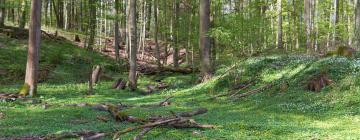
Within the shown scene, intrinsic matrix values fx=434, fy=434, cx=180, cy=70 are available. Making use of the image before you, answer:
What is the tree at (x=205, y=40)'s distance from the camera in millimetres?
24625

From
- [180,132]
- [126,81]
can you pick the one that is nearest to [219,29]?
[126,81]

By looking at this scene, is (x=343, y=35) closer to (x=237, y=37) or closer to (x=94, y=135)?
(x=237, y=37)

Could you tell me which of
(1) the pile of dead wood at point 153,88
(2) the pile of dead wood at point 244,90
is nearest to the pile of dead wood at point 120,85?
(1) the pile of dead wood at point 153,88

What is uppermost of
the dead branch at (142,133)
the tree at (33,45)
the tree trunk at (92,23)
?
the tree trunk at (92,23)

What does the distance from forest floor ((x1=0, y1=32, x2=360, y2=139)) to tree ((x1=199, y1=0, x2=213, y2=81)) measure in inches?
81.9

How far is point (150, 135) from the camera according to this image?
10.9 meters

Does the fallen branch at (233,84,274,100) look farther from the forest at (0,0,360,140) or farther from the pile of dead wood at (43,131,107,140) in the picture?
the pile of dead wood at (43,131,107,140)

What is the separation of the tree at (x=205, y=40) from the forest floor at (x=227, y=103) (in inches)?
81.9

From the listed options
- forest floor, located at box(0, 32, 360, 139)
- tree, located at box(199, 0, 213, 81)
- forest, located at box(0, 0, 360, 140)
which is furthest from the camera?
tree, located at box(199, 0, 213, 81)

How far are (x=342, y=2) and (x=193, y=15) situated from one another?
25.4 meters

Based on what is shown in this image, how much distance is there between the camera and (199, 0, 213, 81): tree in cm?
2462

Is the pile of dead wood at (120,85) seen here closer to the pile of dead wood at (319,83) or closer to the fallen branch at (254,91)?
the fallen branch at (254,91)

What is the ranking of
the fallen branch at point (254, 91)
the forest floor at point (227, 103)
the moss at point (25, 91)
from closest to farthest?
the forest floor at point (227, 103) → the fallen branch at point (254, 91) → the moss at point (25, 91)

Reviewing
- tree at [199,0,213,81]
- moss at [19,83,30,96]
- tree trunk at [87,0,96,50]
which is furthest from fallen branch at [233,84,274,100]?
tree trunk at [87,0,96,50]
